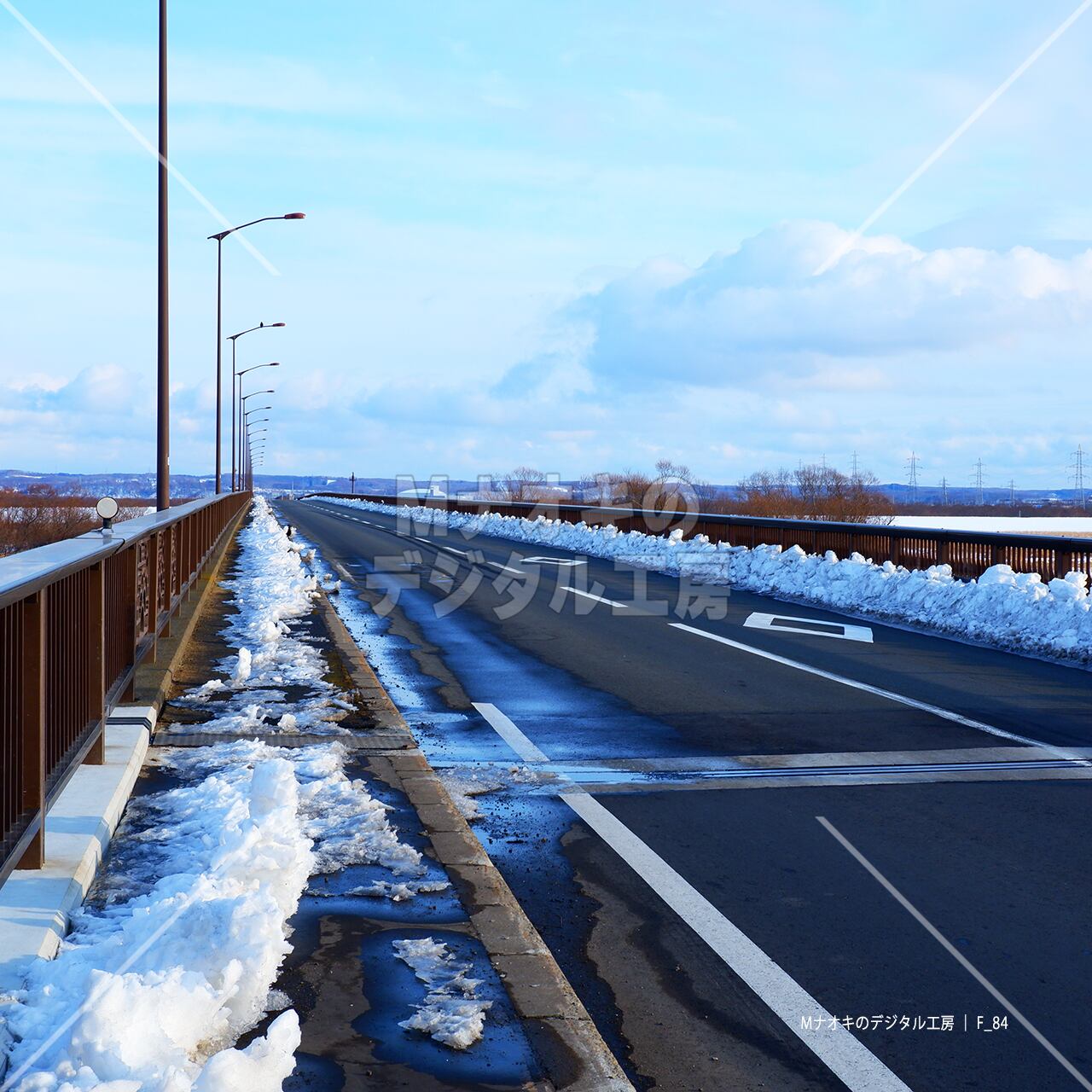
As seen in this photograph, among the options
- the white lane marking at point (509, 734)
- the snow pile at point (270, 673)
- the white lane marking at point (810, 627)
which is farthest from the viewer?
the white lane marking at point (810, 627)

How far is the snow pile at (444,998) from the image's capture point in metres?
3.82

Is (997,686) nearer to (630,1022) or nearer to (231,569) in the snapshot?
(630,1022)

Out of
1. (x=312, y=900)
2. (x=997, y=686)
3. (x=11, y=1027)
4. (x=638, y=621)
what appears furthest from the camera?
(x=638, y=621)

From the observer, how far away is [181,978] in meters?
3.73

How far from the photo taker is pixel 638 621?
16.5 meters

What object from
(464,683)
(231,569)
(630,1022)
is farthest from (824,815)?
(231,569)

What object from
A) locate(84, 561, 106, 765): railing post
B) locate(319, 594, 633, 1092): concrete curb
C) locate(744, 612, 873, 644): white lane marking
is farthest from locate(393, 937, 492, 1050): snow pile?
locate(744, 612, 873, 644): white lane marking

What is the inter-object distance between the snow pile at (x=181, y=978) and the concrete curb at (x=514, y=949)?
0.74 meters

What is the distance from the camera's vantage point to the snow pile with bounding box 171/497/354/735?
839 centimetres

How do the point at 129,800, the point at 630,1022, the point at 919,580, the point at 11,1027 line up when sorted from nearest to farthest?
the point at 11,1027, the point at 630,1022, the point at 129,800, the point at 919,580

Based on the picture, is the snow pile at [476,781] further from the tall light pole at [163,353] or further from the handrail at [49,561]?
the tall light pole at [163,353]

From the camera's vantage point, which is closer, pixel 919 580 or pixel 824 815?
pixel 824 815

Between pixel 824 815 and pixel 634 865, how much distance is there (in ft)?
4.61

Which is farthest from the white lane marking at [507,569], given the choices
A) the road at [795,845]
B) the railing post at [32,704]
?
the railing post at [32,704]
